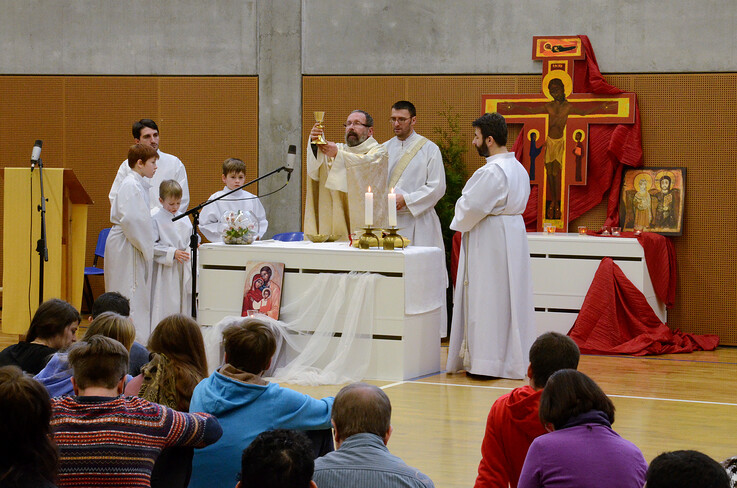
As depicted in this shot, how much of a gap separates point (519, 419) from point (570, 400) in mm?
596

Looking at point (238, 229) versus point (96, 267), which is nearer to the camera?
point (238, 229)

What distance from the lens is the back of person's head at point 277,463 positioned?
2.29 metres

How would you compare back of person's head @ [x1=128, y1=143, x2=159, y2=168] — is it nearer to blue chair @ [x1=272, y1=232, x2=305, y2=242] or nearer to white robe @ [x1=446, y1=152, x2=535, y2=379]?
blue chair @ [x1=272, y1=232, x2=305, y2=242]

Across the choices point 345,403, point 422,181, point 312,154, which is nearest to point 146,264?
point 312,154

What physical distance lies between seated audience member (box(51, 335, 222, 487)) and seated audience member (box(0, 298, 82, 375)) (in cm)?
117

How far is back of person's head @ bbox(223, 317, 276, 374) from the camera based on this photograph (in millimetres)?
3484

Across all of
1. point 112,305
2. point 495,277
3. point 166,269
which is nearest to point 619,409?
point 495,277

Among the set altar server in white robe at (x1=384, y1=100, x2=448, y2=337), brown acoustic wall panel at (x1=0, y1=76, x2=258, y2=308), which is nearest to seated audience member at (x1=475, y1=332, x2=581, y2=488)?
altar server in white robe at (x1=384, y1=100, x2=448, y2=337)

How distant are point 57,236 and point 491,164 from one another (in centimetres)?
364

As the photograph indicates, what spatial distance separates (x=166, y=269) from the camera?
831 centimetres

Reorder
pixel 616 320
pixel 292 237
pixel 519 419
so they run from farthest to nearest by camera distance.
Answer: pixel 292 237 < pixel 616 320 < pixel 519 419

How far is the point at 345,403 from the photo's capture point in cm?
295

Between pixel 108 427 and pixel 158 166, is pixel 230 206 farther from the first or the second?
pixel 108 427

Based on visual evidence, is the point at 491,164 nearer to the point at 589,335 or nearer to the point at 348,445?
the point at 589,335
